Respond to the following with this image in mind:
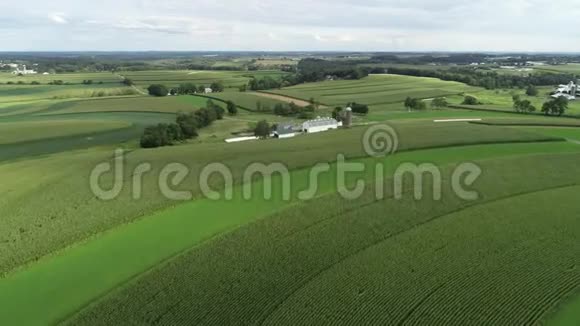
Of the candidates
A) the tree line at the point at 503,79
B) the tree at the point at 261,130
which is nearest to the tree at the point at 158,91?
the tree at the point at 261,130

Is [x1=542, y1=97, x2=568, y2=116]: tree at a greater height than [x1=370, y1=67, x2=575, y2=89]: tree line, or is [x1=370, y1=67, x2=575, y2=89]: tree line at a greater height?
[x1=370, y1=67, x2=575, y2=89]: tree line

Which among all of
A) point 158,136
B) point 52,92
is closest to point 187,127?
point 158,136

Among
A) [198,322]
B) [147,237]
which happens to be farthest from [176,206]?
[198,322]

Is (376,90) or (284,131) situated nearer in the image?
(284,131)

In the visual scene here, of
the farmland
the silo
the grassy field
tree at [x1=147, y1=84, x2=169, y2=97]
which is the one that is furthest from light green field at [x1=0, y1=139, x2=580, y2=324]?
tree at [x1=147, y1=84, x2=169, y2=97]

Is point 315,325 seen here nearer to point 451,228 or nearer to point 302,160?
point 451,228

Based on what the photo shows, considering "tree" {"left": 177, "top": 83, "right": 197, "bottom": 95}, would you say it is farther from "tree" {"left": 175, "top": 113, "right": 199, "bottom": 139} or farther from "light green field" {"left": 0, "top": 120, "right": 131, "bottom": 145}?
"tree" {"left": 175, "top": 113, "right": 199, "bottom": 139}

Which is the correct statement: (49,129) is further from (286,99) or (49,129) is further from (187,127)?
(286,99)
